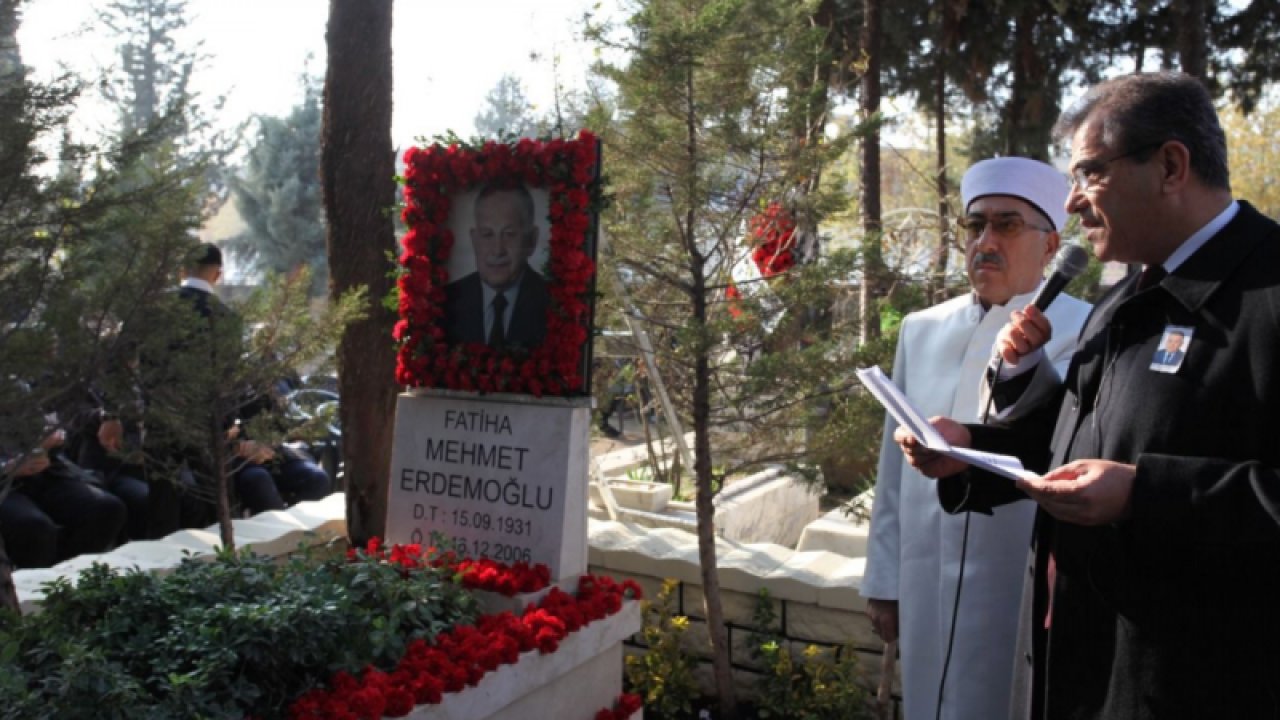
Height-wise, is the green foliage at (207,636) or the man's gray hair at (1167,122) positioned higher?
the man's gray hair at (1167,122)

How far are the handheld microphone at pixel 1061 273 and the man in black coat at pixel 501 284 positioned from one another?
89.3 inches

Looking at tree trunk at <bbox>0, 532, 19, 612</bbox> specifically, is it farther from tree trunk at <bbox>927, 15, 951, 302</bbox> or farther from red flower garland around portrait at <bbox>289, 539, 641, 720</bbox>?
tree trunk at <bbox>927, 15, 951, 302</bbox>

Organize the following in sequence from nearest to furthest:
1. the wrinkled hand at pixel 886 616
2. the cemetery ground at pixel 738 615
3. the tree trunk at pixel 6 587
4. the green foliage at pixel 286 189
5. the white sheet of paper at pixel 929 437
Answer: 1. the white sheet of paper at pixel 929 437
2. the wrinkled hand at pixel 886 616
3. the tree trunk at pixel 6 587
4. the cemetery ground at pixel 738 615
5. the green foliage at pixel 286 189

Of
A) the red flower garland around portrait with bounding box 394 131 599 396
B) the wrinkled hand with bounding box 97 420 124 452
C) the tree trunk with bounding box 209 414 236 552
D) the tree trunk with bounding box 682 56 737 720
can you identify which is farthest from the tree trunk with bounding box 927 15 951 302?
the wrinkled hand with bounding box 97 420 124 452

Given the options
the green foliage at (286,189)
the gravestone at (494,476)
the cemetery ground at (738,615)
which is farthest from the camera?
the green foliage at (286,189)

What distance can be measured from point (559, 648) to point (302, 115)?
2722cm

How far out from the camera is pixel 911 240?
8.77m

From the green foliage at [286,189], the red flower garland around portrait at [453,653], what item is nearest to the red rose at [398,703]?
the red flower garland around portrait at [453,653]

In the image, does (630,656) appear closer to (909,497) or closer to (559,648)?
(559,648)

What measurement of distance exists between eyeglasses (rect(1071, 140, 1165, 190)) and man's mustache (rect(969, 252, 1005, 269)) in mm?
856

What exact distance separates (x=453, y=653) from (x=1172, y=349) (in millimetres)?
2372

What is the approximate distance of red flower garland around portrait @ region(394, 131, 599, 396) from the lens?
401 centimetres

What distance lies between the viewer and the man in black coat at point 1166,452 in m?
1.64

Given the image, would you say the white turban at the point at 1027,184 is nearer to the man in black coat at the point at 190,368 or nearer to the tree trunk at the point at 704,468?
the tree trunk at the point at 704,468
